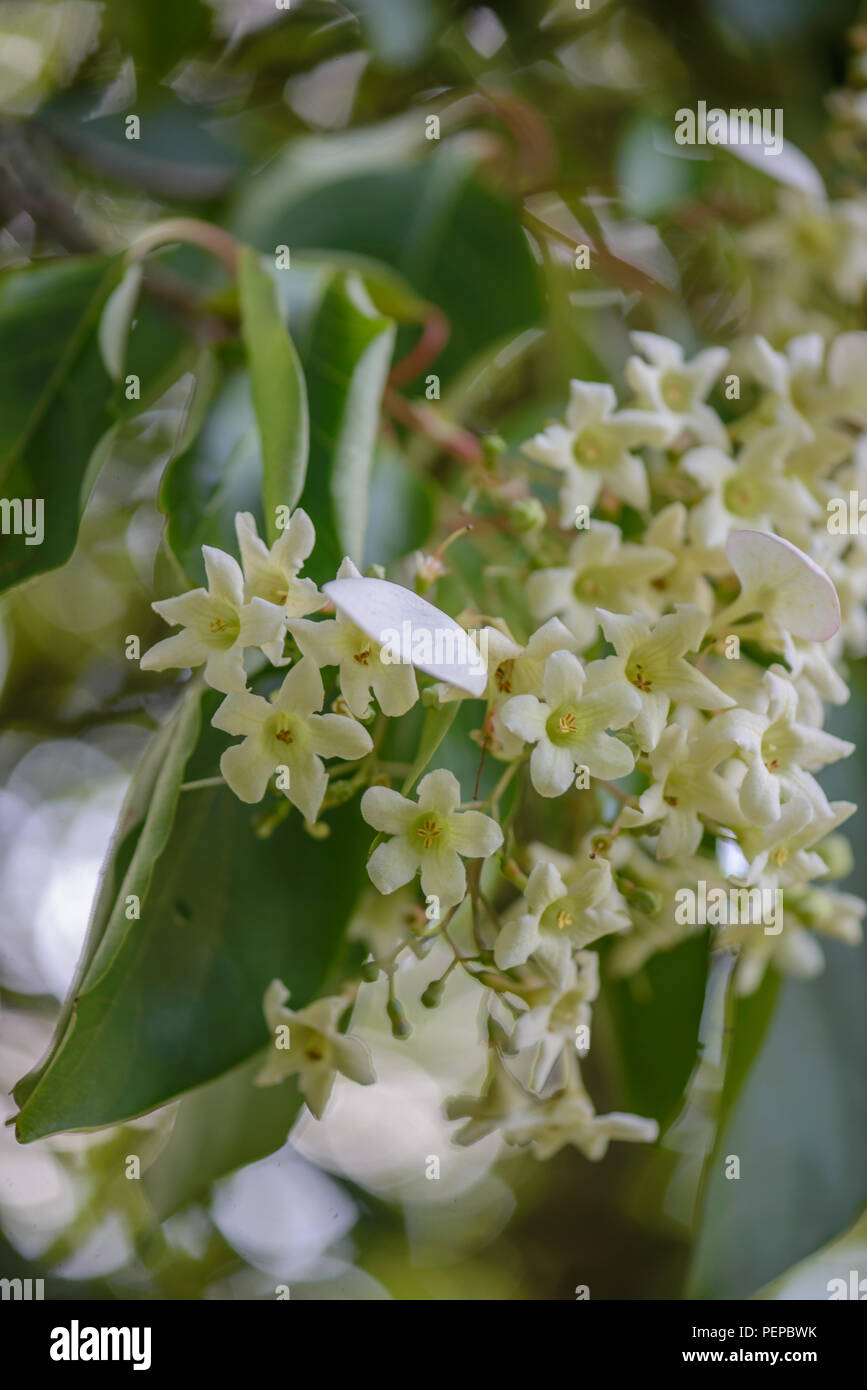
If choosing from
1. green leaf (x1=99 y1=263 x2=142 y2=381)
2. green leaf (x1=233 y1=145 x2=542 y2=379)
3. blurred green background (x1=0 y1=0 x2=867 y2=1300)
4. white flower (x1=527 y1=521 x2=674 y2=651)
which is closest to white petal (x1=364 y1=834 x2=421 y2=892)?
blurred green background (x1=0 y1=0 x2=867 y2=1300)

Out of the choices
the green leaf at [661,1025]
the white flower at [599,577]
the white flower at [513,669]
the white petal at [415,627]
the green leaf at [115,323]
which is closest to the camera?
the white petal at [415,627]

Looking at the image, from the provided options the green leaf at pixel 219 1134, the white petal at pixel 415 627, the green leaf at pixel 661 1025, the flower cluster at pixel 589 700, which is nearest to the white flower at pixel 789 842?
the flower cluster at pixel 589 700

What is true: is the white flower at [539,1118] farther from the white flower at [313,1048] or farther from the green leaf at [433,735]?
the green leaf at [433,735]

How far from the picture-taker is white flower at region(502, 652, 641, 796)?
59cm

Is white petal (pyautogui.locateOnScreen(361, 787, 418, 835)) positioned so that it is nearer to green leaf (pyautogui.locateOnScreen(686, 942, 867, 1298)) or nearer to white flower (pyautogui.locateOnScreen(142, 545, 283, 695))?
white flower (pyautogui.locateOnScreen(142, 545, 283, 695))

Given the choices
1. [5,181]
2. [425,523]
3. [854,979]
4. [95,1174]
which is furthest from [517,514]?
[95,1174]

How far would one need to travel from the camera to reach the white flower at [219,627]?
0.58 metres

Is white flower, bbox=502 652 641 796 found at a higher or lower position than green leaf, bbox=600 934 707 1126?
higher

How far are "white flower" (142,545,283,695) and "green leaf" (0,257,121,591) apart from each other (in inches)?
9.4

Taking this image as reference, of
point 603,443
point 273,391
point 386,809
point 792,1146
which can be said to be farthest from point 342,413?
point 792,1146

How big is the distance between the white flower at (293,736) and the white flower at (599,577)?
203 millimetres

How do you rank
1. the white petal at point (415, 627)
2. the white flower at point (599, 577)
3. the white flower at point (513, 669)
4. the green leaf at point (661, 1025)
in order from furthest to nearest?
the green leaf at point (661, 1025), the white flower at point (599, 577), the white flower at point (513, 669), the white petal at point (415, 627)

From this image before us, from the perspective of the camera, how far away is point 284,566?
23.9 inches
